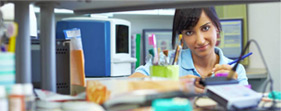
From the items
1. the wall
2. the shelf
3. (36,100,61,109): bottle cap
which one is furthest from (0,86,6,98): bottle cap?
the wall

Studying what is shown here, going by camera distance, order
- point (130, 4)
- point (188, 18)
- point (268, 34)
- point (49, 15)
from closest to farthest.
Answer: point (49, 15), point (130, 4), point (188, 18), point (268, 34)

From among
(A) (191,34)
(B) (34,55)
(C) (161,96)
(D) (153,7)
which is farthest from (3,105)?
(A) (191,34)

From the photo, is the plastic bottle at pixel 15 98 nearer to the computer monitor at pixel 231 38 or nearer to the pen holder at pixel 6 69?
the pen holder at pixel 6 69

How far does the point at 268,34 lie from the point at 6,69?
2.14 meters

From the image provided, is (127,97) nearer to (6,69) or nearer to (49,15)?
(6,69)

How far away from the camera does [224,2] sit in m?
0.86

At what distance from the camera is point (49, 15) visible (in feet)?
2.59

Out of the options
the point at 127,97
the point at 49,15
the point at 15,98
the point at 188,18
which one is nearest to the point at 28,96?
the point at 15,98

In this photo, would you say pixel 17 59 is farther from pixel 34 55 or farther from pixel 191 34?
pixel 191 34

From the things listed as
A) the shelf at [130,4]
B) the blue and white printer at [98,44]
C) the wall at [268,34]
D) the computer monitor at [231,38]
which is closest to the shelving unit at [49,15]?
the shelf at [130,4]

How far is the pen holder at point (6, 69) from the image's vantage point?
21.4 inches

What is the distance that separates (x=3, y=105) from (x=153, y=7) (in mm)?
518

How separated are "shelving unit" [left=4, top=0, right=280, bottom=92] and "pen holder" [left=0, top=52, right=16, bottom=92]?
0.40ft

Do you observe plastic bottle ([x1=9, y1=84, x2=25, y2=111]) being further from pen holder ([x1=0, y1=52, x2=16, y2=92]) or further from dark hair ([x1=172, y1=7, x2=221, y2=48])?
dark hair ([x1=172, y1=7, x2=221, y2=48])
